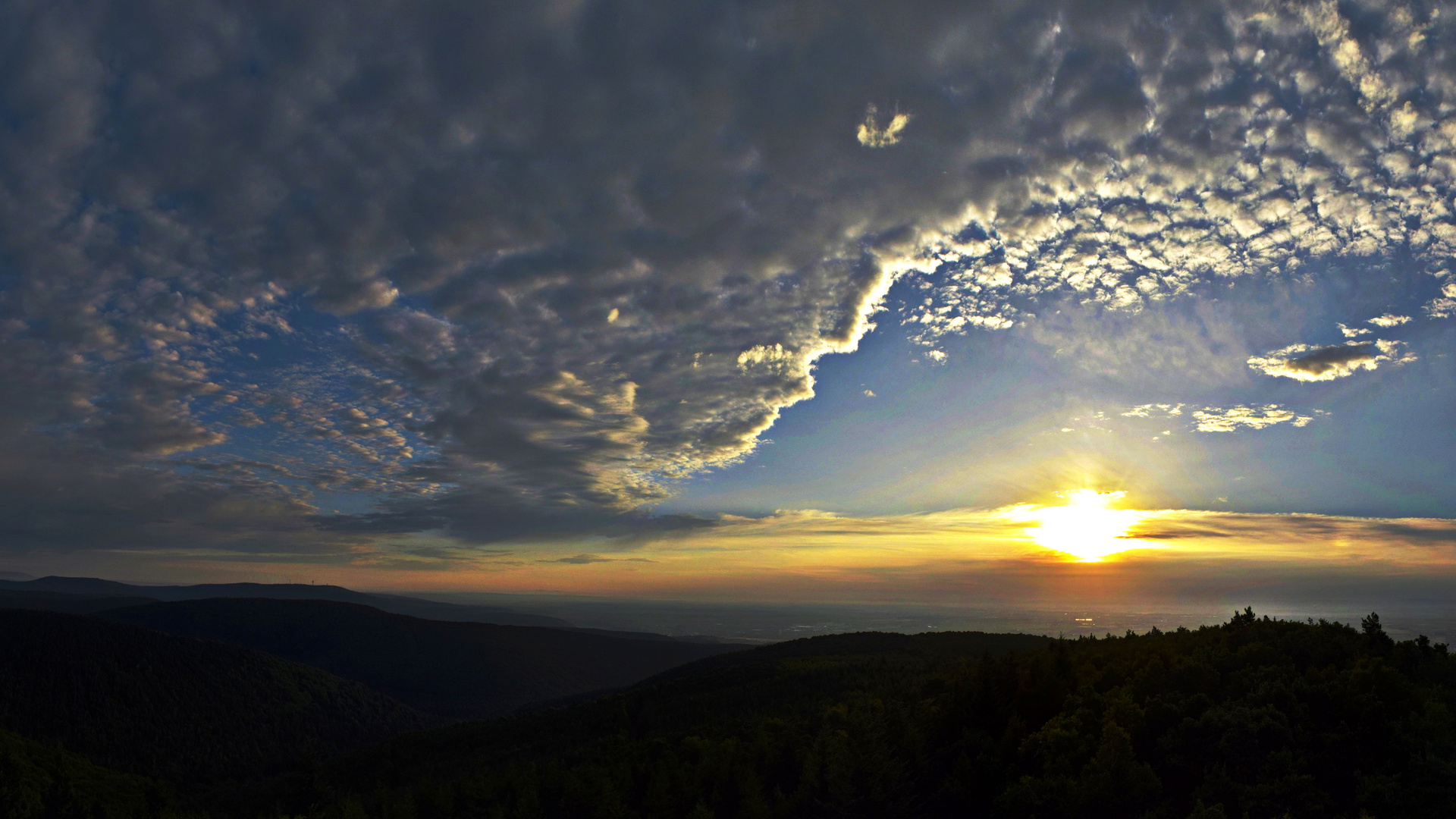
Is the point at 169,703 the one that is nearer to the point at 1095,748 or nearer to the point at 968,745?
the point at 968,745

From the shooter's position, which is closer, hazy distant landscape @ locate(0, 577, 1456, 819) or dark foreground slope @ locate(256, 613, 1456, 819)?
dark foreground slope @ locate(256, 613, 1456, 819)

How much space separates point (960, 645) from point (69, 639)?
210 meters

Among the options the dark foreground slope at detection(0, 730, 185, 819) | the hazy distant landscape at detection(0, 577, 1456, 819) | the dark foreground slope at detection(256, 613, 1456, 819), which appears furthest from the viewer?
the dark foreground slope at detection(0, 730, 185, 819)

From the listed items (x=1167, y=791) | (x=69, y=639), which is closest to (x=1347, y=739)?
(x=1167, y=791)

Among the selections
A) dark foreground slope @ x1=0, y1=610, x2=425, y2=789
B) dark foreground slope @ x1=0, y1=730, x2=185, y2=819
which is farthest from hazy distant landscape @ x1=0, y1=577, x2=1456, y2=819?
dark foreground slope @ x1=0, y1=610, x2=425, y2=789

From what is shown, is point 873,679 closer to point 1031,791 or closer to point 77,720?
point 1031,791

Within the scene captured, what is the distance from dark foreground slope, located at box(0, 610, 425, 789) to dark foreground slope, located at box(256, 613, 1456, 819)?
118322mm

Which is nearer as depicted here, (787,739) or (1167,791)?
(1167,791)

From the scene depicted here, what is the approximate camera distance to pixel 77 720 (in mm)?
137750

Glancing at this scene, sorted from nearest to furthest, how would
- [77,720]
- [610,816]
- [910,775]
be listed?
[910,775], [610,816], [77,720]

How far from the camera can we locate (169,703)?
497ft

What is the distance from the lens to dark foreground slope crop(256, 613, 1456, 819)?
74.0 ft

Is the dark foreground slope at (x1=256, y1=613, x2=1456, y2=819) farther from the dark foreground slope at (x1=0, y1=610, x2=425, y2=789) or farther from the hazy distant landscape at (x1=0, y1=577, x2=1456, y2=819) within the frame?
the dark foreground slope at (x1=0, y1=610, x2=425, y2=789)

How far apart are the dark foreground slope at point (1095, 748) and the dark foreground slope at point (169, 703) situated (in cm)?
11832
